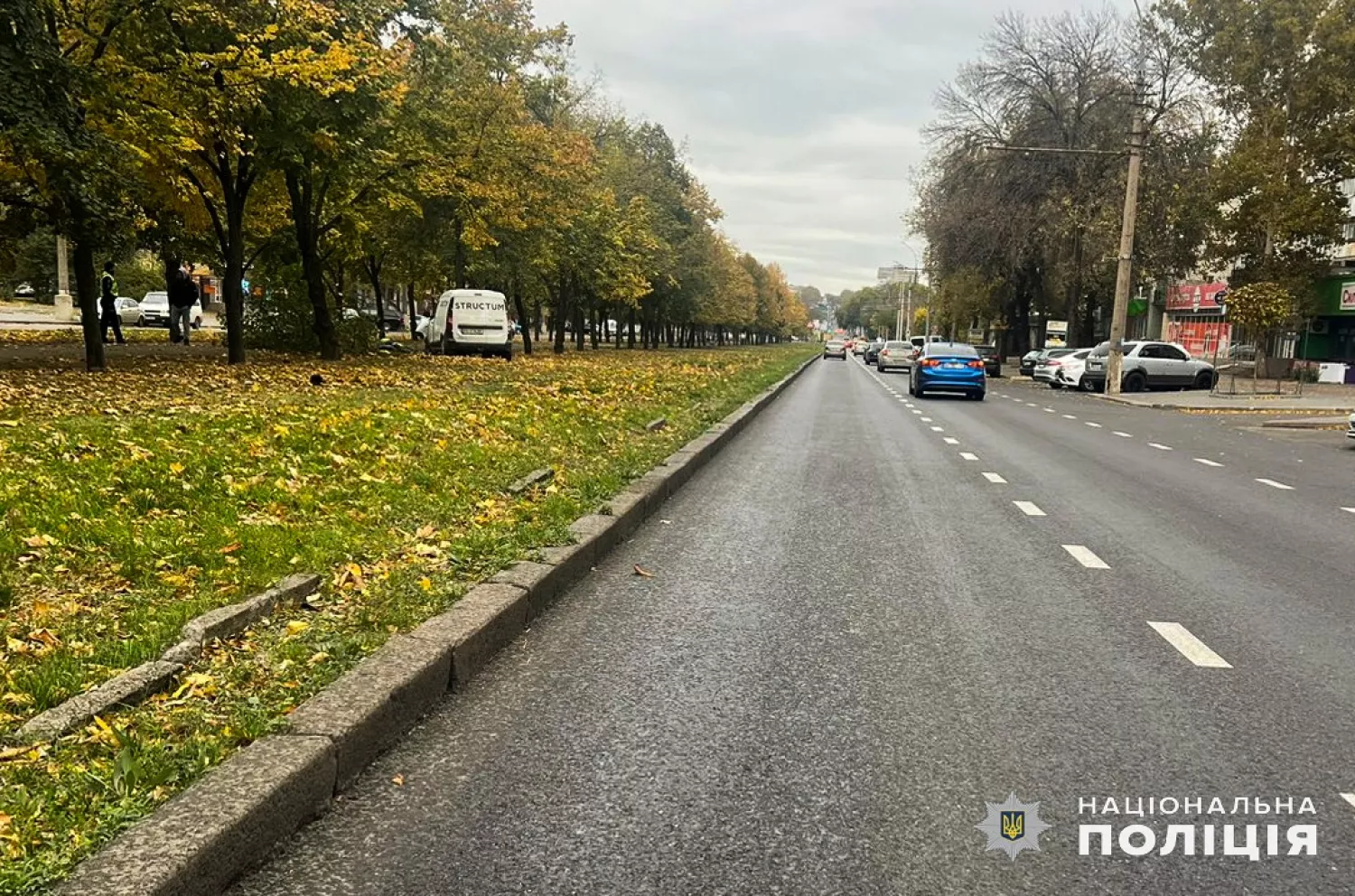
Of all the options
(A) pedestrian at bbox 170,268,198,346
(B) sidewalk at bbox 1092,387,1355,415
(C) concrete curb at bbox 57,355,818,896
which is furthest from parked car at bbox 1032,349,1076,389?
(C) concrete curb at bbox 57,355,818,896

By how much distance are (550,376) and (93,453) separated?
601 inches

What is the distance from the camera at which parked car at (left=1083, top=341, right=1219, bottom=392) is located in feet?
104

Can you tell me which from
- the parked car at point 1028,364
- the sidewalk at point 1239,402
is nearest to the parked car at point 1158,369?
the sidewalk at point 1239,402

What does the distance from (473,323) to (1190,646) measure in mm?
28164

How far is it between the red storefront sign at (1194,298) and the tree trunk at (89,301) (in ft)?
169

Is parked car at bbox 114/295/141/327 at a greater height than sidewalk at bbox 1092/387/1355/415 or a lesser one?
greater

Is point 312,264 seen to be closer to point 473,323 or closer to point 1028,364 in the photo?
point 473,323

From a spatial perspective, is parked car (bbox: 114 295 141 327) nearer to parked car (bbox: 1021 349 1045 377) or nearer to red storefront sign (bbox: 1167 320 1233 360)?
parked car (bbox: 1021 349 1045 377)

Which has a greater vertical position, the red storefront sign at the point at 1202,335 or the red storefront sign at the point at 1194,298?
the red storefront sign at the point at 1194,298

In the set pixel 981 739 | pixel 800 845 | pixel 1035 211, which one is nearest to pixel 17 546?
pixel 800 845

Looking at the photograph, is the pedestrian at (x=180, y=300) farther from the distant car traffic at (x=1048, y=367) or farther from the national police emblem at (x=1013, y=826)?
the national police emblem at (x=1013, y=826)

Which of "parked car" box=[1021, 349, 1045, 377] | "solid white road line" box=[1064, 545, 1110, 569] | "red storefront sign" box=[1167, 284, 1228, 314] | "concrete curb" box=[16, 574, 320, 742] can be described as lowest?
"solid white road line" box=[1064, 545, 1110, 569]

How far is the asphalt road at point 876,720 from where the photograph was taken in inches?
115

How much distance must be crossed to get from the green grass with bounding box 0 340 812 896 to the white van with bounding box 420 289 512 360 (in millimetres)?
18031
